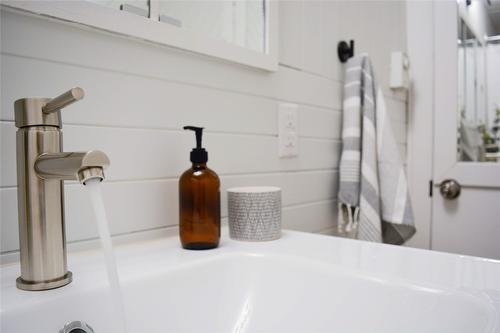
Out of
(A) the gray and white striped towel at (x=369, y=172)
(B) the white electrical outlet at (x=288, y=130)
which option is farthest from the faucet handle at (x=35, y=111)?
(A) the gray and white striped towel at (x=369, y=172)

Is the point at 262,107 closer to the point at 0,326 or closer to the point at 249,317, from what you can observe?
the point at 249,317

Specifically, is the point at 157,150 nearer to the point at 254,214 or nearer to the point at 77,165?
the point at 254,214

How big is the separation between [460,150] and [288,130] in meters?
0.76

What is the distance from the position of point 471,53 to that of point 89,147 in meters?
1.29

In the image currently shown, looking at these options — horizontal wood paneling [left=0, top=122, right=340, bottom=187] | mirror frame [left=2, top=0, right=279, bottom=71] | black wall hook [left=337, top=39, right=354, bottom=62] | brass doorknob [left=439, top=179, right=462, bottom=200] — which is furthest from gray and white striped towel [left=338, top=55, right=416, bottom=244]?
brass doorknob [left=439, top=179, right=462, bottom=200]

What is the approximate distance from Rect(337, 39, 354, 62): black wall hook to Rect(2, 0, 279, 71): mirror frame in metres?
0.30

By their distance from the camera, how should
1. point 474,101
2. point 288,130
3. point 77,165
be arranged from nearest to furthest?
point 77,165 → point 288,130 → point 474,101

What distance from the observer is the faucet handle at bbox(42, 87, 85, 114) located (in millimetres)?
392

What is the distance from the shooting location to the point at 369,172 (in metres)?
1.04

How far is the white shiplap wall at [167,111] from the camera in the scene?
0.53m

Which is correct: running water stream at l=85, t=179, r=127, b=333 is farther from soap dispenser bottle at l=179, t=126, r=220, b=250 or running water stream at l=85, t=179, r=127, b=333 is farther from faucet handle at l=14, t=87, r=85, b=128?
soap dispenser bottle at l=179, t=126, r=220, b=250

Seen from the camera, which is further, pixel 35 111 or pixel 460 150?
pixel 460 150

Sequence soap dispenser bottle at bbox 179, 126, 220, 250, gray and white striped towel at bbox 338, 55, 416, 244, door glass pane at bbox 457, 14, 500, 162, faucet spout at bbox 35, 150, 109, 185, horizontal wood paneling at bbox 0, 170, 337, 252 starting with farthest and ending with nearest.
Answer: door glass pane at bbox 457, 14, 500, 162, gray and white striped towel at bbox 338, 55, 416, 244, soap dispenser bottle at bbox 179, 126, 220, 250, horizontal wood paneling at bbox 0, 170, 337, 252, faucet spout at bbox 35, 150, 109, 185

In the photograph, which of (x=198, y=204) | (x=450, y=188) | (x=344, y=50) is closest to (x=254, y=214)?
(x=198, y=204)
